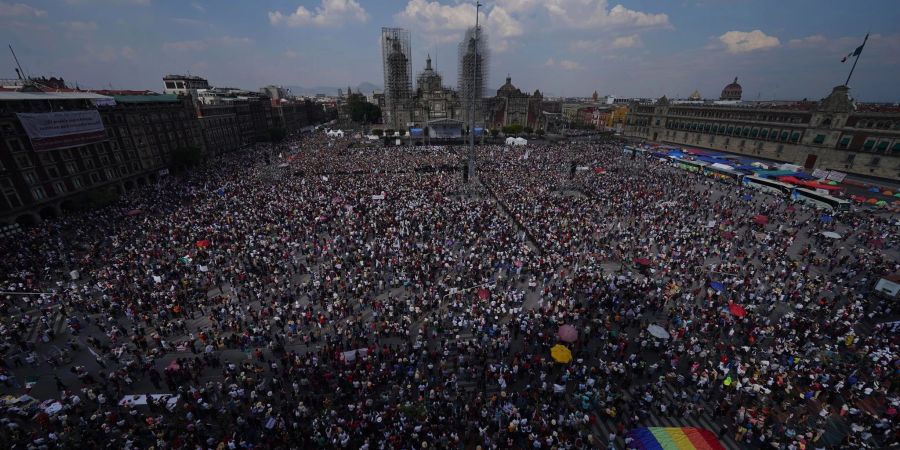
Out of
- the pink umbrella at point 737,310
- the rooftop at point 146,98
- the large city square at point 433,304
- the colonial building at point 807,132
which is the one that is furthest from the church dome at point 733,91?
the rooftop at point 146,98

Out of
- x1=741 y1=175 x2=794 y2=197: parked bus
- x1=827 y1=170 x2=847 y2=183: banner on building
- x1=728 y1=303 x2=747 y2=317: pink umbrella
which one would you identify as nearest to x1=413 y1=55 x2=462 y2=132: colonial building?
x1=741 y1=175 x2=794 y2=197: parked bus

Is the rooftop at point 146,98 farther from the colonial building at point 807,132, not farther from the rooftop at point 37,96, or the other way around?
the colonial building at point 807,132

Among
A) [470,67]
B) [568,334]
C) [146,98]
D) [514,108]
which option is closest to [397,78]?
[470,67]

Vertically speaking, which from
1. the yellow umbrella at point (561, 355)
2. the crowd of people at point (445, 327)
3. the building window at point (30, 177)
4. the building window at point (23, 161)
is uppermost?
the building window at point (23, 161)

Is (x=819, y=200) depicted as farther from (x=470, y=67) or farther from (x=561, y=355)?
(x=470, y=67)

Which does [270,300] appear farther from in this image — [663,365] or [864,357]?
[864,357]

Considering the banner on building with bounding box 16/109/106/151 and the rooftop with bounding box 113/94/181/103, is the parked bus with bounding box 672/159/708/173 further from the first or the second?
the rooftop with bounding box 113/94/181/103

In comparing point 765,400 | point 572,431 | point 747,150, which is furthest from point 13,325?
point 747,150

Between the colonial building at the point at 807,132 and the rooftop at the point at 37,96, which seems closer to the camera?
the rooftop at the point at 37,96
